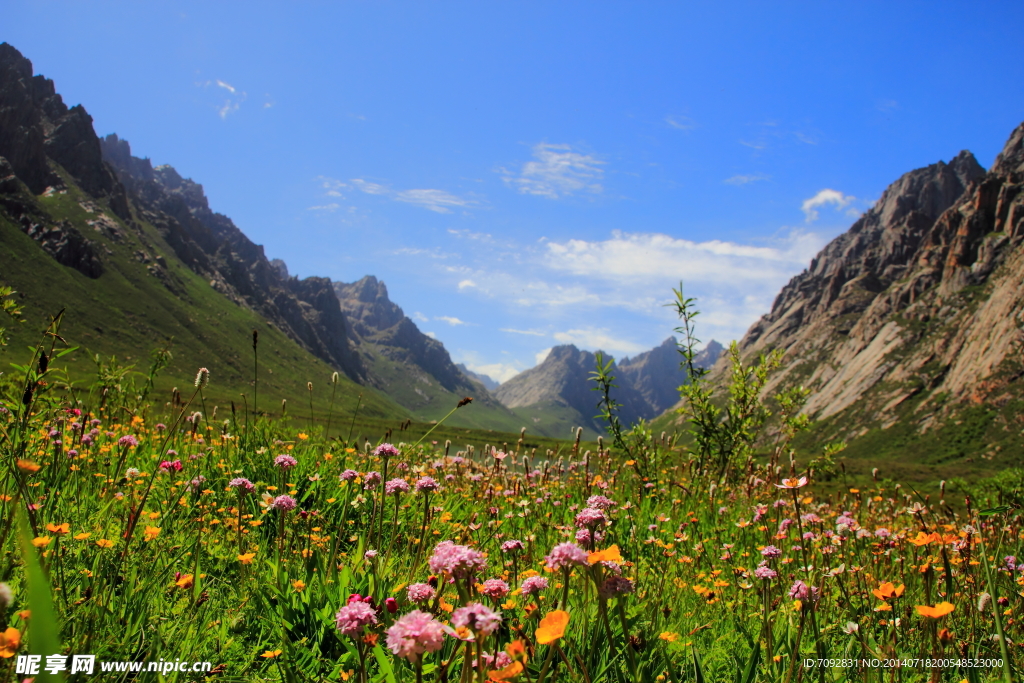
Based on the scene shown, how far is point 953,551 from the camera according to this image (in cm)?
534

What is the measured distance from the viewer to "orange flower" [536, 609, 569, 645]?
1.63 metres

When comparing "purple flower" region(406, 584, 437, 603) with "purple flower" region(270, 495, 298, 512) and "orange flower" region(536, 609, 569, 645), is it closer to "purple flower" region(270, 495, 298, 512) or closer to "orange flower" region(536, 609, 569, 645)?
"orange flower" region(536, 609, 569, 645)

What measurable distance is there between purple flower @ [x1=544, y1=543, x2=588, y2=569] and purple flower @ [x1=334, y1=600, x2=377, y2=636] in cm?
74

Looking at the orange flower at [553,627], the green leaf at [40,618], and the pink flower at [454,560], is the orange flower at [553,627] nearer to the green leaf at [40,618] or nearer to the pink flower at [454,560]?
the pink flower at [454,560]

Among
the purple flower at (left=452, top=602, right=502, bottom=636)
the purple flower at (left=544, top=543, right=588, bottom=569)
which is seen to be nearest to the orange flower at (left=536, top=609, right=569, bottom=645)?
the purple flower at (left=452, top=602, right=502, bottom=636)

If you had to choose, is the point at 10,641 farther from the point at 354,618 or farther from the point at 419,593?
the point at 419,593

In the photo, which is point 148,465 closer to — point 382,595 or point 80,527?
point 80,527

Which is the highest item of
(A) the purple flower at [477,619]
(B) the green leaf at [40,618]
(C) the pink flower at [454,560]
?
(B) the green leaf at [40,618]

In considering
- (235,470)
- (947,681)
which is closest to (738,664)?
(947,681)

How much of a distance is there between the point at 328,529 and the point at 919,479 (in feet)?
528

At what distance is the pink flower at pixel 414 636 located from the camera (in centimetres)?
174

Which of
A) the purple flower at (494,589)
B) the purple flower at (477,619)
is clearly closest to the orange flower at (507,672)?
the purple flower at (477,619)

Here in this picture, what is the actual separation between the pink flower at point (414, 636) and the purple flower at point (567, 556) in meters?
0.55

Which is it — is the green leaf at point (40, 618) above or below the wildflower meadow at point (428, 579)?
above
